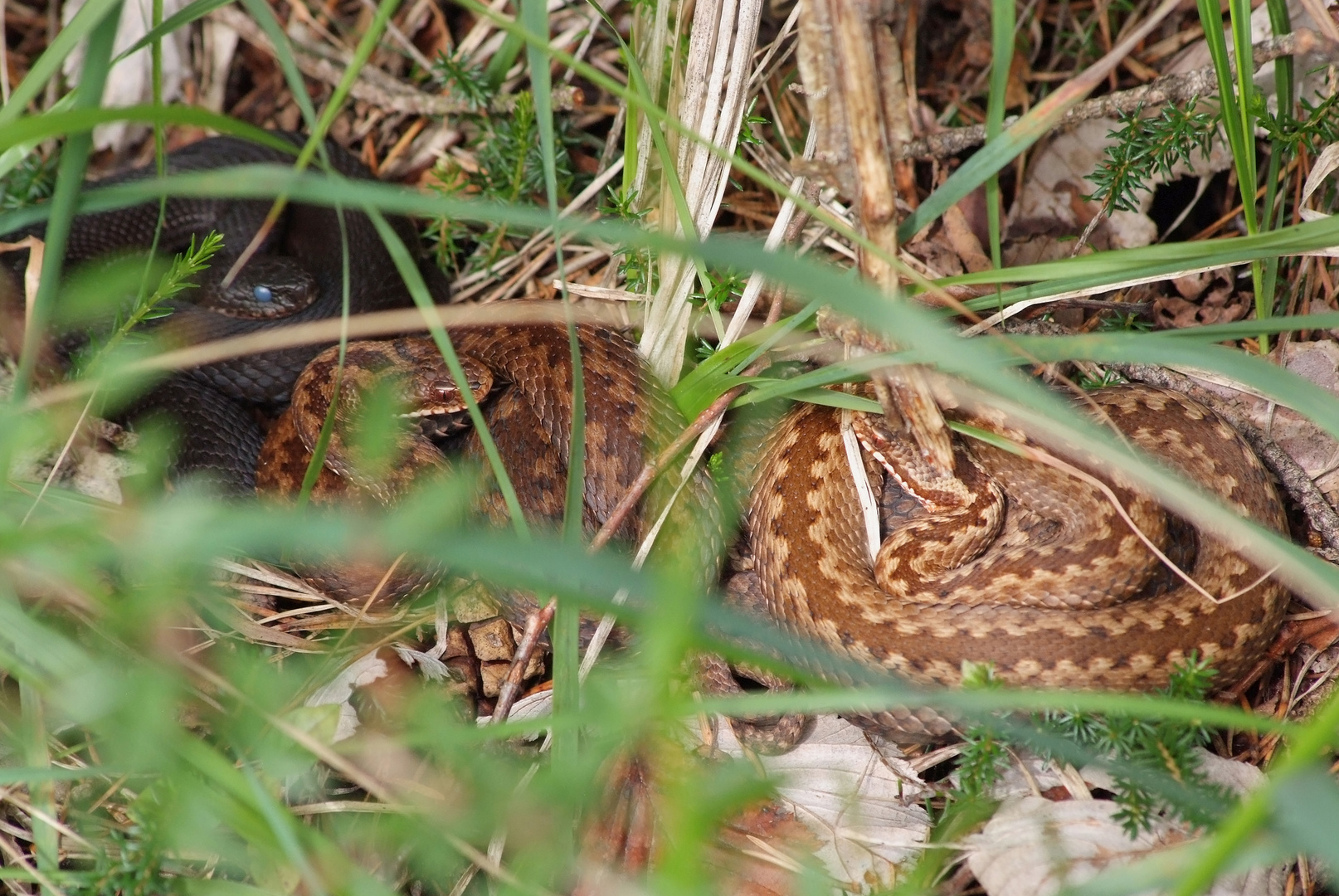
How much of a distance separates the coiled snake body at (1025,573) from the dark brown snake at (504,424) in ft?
1.48

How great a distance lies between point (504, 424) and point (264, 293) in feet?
7.30

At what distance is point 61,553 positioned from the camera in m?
2.32

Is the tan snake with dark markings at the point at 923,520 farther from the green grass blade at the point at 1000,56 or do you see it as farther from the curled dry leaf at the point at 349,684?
the green grass blade at the point at 1000,56

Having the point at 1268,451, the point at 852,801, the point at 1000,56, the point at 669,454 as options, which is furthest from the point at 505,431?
the point at 1268,451

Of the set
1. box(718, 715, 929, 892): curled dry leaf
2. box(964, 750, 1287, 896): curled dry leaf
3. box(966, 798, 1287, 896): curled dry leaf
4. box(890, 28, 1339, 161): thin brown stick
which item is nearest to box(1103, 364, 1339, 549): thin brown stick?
box(890, 28, 1339, 161): thin brown stick

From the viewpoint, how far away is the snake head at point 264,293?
5590mm

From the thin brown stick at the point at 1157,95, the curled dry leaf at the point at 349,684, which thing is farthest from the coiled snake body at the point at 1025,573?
the curled dry leaf at the point at 349,684

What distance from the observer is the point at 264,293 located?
5633mm

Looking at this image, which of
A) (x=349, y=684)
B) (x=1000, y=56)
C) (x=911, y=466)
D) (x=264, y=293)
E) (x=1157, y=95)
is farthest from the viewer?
(x=264, y=293)

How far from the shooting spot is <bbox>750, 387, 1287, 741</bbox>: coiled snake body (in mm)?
3369

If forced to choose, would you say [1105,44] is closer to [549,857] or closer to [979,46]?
[979,46]

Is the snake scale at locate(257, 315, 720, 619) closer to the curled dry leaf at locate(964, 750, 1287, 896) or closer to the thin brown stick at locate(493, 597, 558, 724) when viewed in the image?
the thin brown stick at locate(493, 597, 558, 724)

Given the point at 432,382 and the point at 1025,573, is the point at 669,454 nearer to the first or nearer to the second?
the point at 432,382

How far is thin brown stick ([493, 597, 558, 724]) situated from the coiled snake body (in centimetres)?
95
